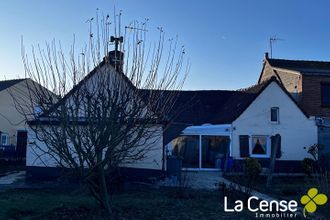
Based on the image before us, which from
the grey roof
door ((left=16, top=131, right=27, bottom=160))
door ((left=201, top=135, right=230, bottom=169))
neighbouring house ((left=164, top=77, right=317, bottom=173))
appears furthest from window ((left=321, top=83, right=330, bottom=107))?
door ((left=16, top=131, right=27, bottom=160))

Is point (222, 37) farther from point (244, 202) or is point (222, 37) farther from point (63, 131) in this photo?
point (63, 131)

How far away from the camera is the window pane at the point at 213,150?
27.9 meters

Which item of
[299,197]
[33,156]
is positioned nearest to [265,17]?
[299,197]

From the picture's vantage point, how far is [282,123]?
28.1 metres

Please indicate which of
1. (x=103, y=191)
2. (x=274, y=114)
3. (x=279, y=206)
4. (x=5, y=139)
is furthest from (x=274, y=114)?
(x=5, y=139)

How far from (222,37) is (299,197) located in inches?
273

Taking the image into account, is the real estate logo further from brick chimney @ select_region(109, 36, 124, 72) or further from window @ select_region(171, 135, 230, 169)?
window @ select_region(171, 135, 230, 169)

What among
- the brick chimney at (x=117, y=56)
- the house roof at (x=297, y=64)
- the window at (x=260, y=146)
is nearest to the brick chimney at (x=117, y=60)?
the brick chimney at (x=117, y=56)

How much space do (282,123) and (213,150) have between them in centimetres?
534

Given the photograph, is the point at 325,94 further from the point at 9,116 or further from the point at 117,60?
the point at 9,116

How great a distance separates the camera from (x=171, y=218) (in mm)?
10328

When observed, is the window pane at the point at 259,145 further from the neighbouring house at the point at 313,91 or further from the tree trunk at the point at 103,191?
the tree trunk at the point at 103,191

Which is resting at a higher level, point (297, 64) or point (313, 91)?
point (297, 64)

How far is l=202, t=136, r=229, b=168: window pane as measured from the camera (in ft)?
91.5
